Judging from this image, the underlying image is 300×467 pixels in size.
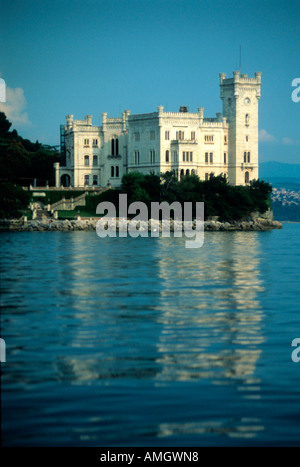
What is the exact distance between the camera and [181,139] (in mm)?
86375

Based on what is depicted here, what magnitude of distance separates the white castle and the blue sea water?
55851 millimetres

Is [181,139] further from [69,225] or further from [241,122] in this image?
[69,225]

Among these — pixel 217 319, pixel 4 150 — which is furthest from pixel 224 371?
pixel 4 150

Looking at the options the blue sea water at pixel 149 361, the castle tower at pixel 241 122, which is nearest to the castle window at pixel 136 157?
the castle tower at pixel 241 122

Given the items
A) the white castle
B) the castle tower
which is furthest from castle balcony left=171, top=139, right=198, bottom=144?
the castle tower

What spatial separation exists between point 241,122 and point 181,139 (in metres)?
8.02

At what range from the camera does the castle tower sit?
89688mm

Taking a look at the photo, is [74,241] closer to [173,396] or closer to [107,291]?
[107,291]

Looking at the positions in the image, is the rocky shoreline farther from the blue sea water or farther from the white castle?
the blue sea water

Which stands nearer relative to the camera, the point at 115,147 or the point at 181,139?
the point at 181,139

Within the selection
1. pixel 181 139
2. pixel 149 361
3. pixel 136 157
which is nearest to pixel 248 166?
pixel 181 139

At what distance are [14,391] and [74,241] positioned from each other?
43776mm

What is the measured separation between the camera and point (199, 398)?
1304cm
